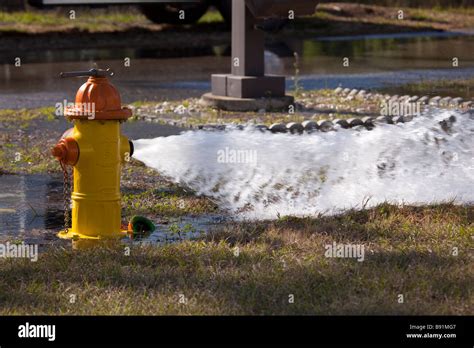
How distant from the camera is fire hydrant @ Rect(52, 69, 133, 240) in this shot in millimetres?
5680

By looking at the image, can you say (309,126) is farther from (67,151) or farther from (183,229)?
(67,151)

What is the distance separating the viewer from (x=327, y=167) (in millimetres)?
7332

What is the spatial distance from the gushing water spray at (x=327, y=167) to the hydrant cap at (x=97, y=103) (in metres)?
1.27

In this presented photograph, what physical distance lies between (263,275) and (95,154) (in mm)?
1219

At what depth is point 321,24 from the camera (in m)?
22.4

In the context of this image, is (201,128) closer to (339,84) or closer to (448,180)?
(448,180)

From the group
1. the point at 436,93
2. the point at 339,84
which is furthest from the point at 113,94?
the point at 339,84

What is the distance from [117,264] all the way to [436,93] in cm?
744

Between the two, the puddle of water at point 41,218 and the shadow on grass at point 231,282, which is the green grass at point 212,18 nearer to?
the puddle of water at point 41,218

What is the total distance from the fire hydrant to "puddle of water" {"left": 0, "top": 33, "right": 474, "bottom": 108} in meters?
6.06

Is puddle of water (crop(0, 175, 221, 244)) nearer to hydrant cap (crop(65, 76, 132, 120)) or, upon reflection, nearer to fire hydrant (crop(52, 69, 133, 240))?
fire hydrant (crop(52, 69, 133, 240))

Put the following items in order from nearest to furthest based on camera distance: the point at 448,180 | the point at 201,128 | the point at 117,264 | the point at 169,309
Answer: the point at 169,309 → the point at 117,264 → the point at 448,180 → the point at 201,128

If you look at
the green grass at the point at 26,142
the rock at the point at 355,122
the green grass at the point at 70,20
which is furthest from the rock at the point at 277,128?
the green grass at the point at 70,20
